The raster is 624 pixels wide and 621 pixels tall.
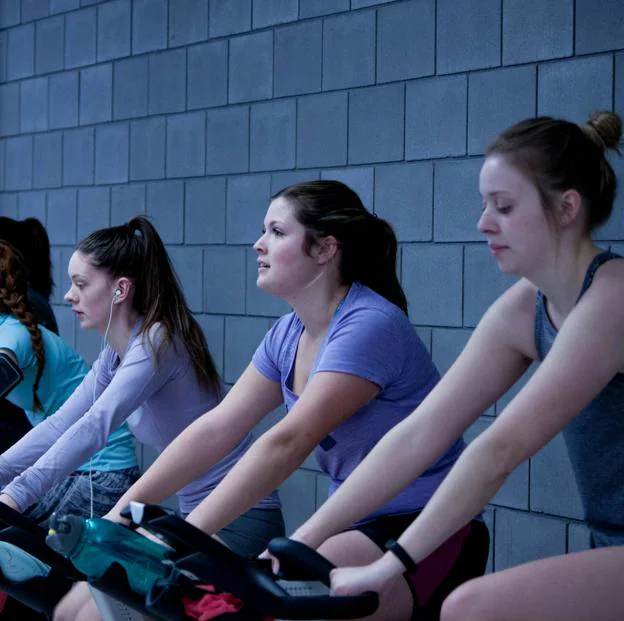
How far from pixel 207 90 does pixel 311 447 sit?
237 centimetres

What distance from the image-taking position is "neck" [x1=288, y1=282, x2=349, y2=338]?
242 cm

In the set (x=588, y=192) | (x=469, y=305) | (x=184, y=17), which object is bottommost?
(x=469, y=305)

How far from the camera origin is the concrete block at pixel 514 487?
3174 mm

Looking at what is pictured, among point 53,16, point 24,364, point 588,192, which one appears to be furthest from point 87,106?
point 588,192

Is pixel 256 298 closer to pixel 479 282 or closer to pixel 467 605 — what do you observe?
pixel 479 282

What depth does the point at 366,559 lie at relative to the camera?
2059 mm

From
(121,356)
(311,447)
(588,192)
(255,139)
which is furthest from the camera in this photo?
(255,139)

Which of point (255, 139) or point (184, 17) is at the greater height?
point (184, 17)

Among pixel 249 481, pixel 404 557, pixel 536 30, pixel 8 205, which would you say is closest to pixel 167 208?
pixel 8 205

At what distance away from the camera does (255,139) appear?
159 inches

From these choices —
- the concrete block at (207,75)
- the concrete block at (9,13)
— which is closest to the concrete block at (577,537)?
the concrete block at (207,75)

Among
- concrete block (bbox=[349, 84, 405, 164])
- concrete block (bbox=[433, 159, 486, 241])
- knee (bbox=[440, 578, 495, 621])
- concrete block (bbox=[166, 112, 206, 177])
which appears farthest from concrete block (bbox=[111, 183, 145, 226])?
knee (bbox=[440, 578, 495, 621])

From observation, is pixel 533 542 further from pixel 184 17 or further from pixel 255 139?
pixel 184 17

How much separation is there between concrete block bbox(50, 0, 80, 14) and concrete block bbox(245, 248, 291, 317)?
5.10 feet
